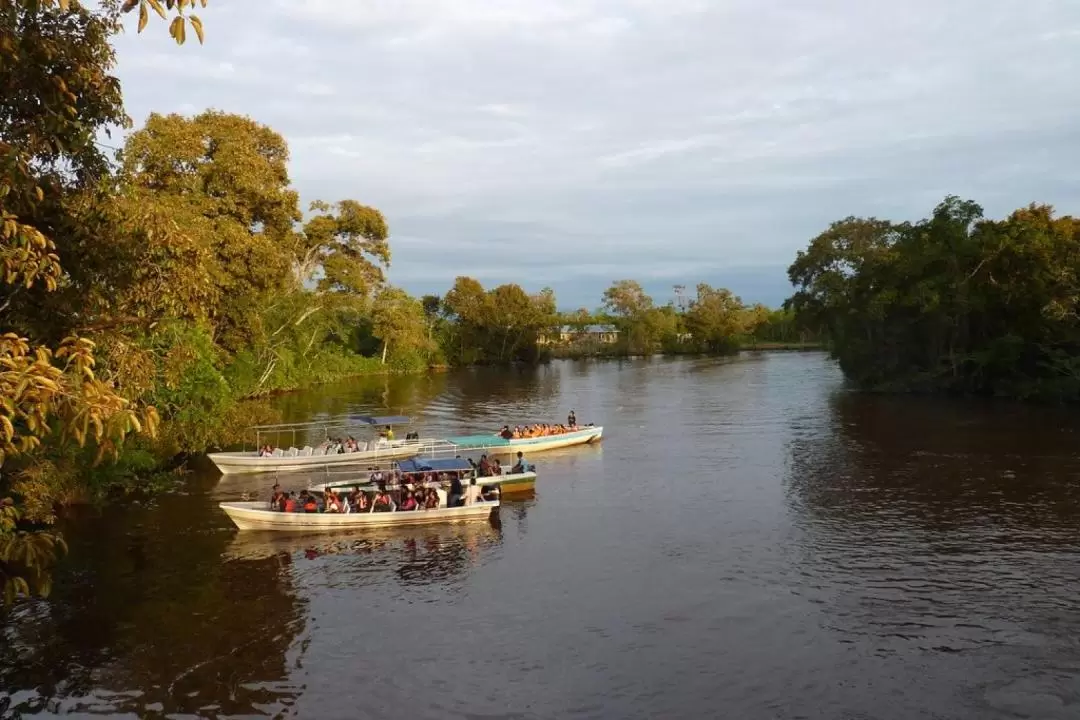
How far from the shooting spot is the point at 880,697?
14648mm

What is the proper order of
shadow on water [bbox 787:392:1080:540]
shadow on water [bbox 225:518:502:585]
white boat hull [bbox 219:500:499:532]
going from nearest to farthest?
shadow on water [bbox 225:518:502:585], white boat hull [bbox 219:500:499:532], shadow on water [bbox 787:392:1080:540]

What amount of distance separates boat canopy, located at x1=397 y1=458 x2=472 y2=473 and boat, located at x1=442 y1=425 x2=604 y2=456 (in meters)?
7.48

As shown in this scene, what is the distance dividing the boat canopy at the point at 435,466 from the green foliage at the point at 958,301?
40.1 meters

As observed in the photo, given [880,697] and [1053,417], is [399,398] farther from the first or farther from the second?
[880,697]

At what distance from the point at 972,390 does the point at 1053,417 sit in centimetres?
1314

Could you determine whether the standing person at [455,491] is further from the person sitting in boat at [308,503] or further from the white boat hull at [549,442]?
the white boat hull at [549,442]

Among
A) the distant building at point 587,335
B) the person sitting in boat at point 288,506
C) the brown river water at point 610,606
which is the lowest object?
the brown river water at point 610,606

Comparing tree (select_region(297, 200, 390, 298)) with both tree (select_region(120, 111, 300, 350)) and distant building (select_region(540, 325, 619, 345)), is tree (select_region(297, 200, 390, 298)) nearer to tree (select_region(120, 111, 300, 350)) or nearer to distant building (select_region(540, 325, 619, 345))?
tree (select_region(120, 111, 300, 350))

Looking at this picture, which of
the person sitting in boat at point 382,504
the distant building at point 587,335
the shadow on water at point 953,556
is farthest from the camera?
the distant building at point 587,335

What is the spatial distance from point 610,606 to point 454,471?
11777 mm

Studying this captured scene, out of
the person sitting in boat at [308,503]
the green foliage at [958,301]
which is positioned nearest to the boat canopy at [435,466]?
the person sitting in boat at [308,503]

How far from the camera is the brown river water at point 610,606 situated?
1479 cm

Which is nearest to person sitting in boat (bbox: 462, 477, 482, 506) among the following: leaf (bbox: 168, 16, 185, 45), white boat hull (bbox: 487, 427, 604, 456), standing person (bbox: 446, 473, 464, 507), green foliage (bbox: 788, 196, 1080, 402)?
standing person (bbox: 446, 473, 464, 507)

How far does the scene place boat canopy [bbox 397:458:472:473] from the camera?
29094 millimetres
